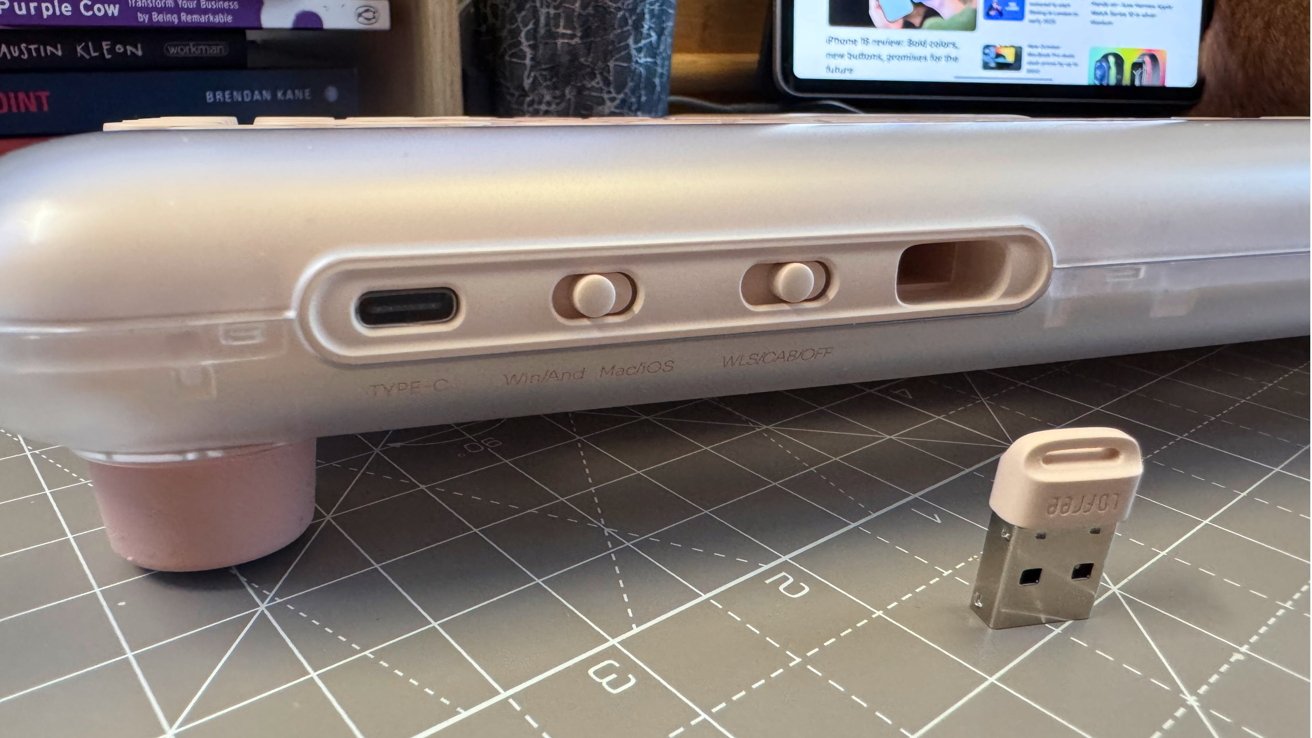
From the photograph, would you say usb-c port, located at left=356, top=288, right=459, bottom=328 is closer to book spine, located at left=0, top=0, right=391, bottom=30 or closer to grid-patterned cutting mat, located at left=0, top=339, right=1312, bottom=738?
grid-patterned cutting mat, located at left=0, top=339, right=1312, bottom=738

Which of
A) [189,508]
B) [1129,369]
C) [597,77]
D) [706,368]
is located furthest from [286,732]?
[1129,369]

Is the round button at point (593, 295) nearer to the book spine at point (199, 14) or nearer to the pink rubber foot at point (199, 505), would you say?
the pink rubber foot at point (199, 505)

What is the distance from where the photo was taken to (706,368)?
45cm

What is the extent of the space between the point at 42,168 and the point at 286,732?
24cm

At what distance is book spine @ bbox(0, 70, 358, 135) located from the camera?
717mm

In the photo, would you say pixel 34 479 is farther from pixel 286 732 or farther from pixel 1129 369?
pixel 1129 369

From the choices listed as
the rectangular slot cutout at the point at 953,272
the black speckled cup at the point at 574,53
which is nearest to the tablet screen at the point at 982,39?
the black speckled cup at the point at 574,53

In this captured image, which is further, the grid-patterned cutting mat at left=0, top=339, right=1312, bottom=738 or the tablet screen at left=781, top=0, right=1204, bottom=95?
the tablet screen at left=781, top=0, right=1204, bottom=95

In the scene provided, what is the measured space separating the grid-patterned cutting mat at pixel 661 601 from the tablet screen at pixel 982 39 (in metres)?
0.36

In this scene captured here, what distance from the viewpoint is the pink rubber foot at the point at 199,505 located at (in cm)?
41

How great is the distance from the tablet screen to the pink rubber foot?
57 centimetres

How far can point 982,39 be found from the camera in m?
0.82

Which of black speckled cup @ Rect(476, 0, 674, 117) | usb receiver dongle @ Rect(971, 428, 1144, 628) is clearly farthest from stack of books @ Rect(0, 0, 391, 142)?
usb receiver dongle @ Rect(971, 428, 1144, 628)

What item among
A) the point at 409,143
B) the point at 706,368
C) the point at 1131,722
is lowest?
the point at 1131,722
